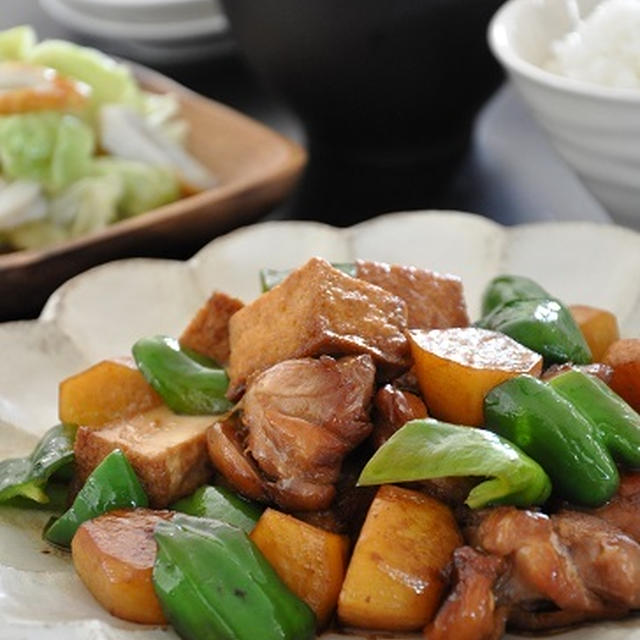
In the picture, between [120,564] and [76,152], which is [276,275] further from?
[76,152]

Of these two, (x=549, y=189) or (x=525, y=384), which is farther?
(x=549, y=189)

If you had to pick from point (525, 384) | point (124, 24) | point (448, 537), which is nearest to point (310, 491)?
point (448, 537)

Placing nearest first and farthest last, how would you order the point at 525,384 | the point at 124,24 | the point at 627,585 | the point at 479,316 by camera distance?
the point at 627,585 < the point at 525,384 < the point at 479,316 < the point at 124,24

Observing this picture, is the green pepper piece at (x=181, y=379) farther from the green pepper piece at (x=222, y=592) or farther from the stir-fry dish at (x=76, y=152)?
the stir-fry dish at (x=76, y=152)

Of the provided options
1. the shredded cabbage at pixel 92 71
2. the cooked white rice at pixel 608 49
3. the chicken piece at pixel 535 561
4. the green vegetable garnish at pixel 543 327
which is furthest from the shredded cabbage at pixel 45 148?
the chicken piece at pixel 535 561

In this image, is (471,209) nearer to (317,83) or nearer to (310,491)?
(317,83)

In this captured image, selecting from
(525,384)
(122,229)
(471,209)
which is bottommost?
(471,209)

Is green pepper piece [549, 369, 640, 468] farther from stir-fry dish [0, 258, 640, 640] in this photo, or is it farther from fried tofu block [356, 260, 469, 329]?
fried tofu block [356, 260, 469, 329]
